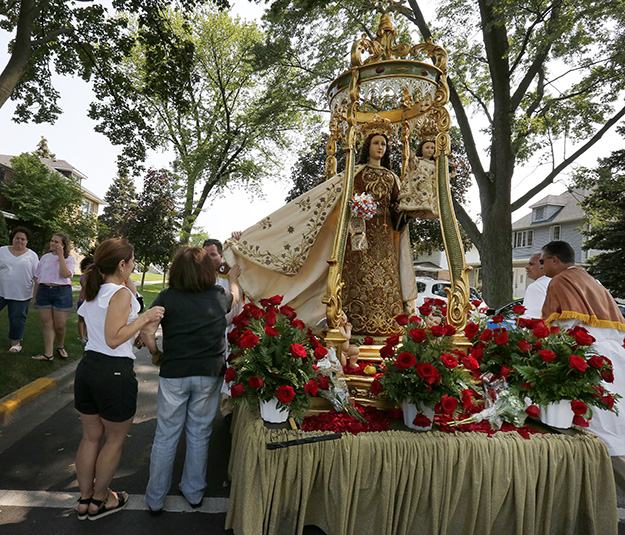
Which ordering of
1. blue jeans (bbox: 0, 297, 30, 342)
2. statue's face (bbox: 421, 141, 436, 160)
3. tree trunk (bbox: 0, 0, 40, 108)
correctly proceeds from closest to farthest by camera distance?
statue's face (bbox: 421, 141, 436, 160)
blue jeans (bbox: 0, 297, 30, 342)
tree trunk (bbox: 0, 0, 40, 108)

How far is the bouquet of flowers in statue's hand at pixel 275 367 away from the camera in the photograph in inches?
107

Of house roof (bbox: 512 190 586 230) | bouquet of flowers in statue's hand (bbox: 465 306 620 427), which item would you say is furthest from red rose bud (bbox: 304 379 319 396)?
house roof (bbox: 512 190 586 230)

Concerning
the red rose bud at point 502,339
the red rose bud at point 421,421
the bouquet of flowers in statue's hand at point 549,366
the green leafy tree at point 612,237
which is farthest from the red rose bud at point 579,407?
the green leafy tree at point 612,237

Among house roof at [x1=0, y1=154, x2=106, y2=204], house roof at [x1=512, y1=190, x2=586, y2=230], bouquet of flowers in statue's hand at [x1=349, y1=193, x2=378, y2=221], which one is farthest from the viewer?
house roof at [x1=0, y1=154, x2=106, y2=204]

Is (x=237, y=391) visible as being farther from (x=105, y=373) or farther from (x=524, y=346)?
(x=524, y=346)

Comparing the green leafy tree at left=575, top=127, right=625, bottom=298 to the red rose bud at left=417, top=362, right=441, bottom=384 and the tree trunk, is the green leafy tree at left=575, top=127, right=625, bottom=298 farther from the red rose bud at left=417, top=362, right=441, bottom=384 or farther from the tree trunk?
the tree trunk

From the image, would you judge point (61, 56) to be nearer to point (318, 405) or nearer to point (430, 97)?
point (430, 97)

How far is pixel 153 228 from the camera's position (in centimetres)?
1869

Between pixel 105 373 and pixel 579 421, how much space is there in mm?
3574

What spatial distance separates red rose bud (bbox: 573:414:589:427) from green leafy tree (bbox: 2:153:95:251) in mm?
20531

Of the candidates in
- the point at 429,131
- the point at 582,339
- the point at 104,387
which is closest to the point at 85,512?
the point at 104,387

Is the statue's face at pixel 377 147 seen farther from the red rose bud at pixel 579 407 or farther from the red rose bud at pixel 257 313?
the red rose bud at pixel 579 407

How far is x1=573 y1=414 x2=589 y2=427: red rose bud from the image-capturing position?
3.06 m

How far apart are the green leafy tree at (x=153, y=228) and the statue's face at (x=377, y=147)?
15.9 m
